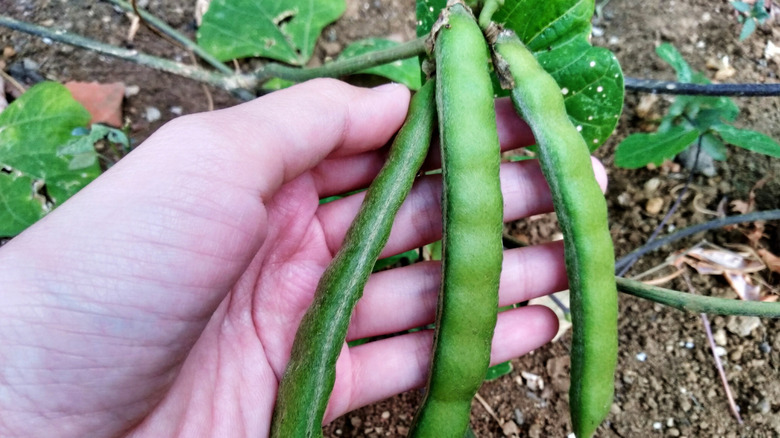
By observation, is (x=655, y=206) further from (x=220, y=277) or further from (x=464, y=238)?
(x=220, y=277)

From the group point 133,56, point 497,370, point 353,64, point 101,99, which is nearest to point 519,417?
point 497,370

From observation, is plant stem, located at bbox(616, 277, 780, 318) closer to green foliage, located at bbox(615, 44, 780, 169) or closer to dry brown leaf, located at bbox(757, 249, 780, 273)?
green foliage, located at bbox(615, 44, 780, 169)

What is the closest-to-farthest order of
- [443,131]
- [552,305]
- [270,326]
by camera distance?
[443,131] < [270,326] < [552,305]

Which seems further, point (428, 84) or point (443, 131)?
point (428, 84)

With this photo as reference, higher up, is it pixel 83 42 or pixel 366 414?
pixel 83 42

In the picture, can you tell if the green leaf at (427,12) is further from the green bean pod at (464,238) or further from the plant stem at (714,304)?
the plant stem at (714,304)

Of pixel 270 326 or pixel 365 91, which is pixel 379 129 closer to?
pixel 365 91

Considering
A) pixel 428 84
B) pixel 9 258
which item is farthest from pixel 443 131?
pixel 9 258

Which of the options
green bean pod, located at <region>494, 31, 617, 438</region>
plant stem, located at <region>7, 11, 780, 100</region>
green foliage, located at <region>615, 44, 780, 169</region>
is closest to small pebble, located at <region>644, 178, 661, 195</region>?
green foliage, located at <region>615, 44, 780, 169</region>
